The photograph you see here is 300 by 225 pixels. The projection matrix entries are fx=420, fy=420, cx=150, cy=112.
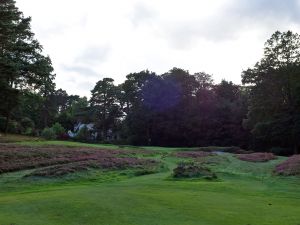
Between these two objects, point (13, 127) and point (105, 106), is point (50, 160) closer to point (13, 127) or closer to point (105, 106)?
point (13, 127)

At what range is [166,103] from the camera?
92750 millimetres

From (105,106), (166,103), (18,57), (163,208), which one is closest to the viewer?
(163,208)

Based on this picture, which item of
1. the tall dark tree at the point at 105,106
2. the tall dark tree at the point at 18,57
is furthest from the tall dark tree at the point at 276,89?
the tall dark tree at the point at 105,106

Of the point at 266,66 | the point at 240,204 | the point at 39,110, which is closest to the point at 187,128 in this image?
the point at 266,66

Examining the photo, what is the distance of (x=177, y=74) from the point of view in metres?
98.0

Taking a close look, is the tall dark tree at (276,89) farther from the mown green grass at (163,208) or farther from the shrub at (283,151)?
the mown green grass at (163,208)

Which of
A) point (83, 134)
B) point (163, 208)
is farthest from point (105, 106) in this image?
point (163, 208)

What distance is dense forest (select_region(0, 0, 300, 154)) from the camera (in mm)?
42172

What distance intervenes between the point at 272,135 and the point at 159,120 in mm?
30927

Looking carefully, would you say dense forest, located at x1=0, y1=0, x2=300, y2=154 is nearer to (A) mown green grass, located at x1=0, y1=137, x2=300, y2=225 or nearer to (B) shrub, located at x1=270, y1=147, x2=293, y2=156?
(B) shrub, located at x1=270, y1=147, x2=293, y2=156

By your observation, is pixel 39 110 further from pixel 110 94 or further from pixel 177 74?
pixel 177 74

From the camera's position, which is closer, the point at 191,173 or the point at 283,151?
the point at 191,173

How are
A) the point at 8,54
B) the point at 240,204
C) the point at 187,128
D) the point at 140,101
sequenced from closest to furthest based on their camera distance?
the point at 240,204
the point at 8,54
the point at 187,128
the point at 140,101

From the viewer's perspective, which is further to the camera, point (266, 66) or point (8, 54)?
point (266, 66)
